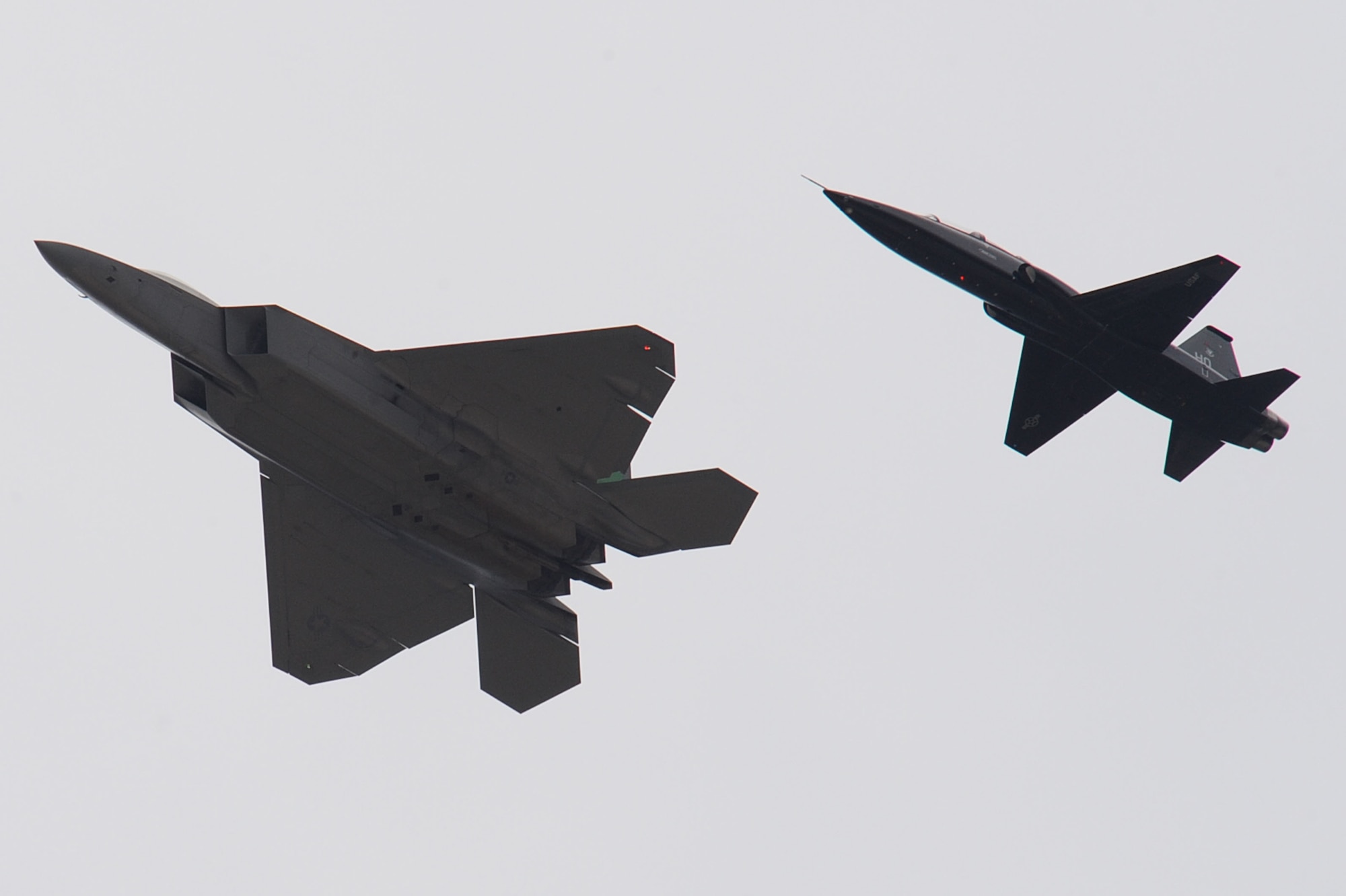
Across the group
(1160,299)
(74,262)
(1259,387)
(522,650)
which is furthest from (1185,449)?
(74,262)

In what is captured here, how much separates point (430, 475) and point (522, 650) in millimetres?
4527

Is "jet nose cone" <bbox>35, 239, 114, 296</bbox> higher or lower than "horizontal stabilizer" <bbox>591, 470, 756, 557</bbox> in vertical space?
higher

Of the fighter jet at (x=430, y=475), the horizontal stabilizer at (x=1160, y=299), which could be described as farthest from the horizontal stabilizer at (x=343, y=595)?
the horizontal stabilizer at (x=1160, y=299)

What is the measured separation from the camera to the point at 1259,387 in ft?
122

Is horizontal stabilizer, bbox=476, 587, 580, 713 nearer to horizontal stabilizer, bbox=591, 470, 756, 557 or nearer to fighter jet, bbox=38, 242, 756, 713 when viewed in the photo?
fighter jet, bbox=38, 242, 756, 713

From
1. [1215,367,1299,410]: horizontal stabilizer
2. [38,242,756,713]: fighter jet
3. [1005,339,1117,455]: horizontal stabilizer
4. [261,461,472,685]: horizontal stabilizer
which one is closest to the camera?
[38,242,756,713]: fighter jet

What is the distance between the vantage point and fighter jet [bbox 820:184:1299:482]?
3541cm

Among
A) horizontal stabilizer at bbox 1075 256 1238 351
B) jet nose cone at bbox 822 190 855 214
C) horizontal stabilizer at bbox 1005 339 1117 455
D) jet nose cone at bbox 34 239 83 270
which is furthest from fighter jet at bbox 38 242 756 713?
horizontal stabilizer at bbox 1005 339 1117 455

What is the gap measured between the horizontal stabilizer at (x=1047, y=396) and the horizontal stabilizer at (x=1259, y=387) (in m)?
2.85

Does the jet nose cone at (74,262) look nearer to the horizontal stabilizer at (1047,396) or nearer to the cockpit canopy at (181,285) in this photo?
the cockpit canopy at (181,285)

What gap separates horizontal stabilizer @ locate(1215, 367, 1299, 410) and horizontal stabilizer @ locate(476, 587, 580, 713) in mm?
17557

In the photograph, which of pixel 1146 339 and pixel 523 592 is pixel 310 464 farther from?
pixel 1146 339

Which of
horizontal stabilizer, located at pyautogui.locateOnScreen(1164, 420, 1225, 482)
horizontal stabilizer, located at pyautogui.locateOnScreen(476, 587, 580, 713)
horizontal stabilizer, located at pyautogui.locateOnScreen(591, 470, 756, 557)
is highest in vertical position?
horizontal stabilizer, located at pyautogui.locateOnScreen(591, 470, 756, 557)

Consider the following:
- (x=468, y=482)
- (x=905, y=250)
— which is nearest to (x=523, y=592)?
(x=468, y=482)
